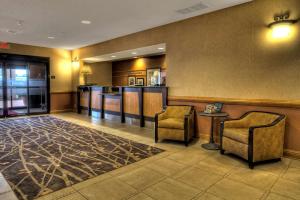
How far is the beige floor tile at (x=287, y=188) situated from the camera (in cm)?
237

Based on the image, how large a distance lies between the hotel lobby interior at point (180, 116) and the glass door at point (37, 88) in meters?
1.72

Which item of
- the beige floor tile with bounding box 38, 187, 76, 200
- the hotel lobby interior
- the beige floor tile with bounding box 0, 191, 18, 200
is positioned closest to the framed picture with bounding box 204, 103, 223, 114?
the hotel lobby interior

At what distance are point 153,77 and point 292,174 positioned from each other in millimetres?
6621

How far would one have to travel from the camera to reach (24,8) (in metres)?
4.23

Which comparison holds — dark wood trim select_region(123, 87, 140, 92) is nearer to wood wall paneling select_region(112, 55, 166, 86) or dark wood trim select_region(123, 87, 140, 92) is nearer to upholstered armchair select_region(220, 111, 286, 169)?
wood wall paneling select_region(112, 55, 166, 86)

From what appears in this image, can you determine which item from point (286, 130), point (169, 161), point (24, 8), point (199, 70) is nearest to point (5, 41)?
point (24, 8)

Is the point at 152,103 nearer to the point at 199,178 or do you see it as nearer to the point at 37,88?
the point at 199,178

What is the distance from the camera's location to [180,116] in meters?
4.78

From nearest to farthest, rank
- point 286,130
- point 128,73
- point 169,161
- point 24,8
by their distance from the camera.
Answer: point 169,161
point 286,130
point 24,8
point 128,73

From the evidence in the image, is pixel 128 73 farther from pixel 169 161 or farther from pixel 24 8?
pixel 169 161

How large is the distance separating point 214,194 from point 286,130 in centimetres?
220

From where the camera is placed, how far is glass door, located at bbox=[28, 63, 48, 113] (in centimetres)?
841

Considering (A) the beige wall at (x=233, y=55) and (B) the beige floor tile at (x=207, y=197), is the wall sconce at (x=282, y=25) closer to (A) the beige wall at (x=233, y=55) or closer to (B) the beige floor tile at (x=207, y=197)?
(A) the beige wall at (x=233, y=55)

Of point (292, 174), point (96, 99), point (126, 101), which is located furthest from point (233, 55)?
point (96, 99)
